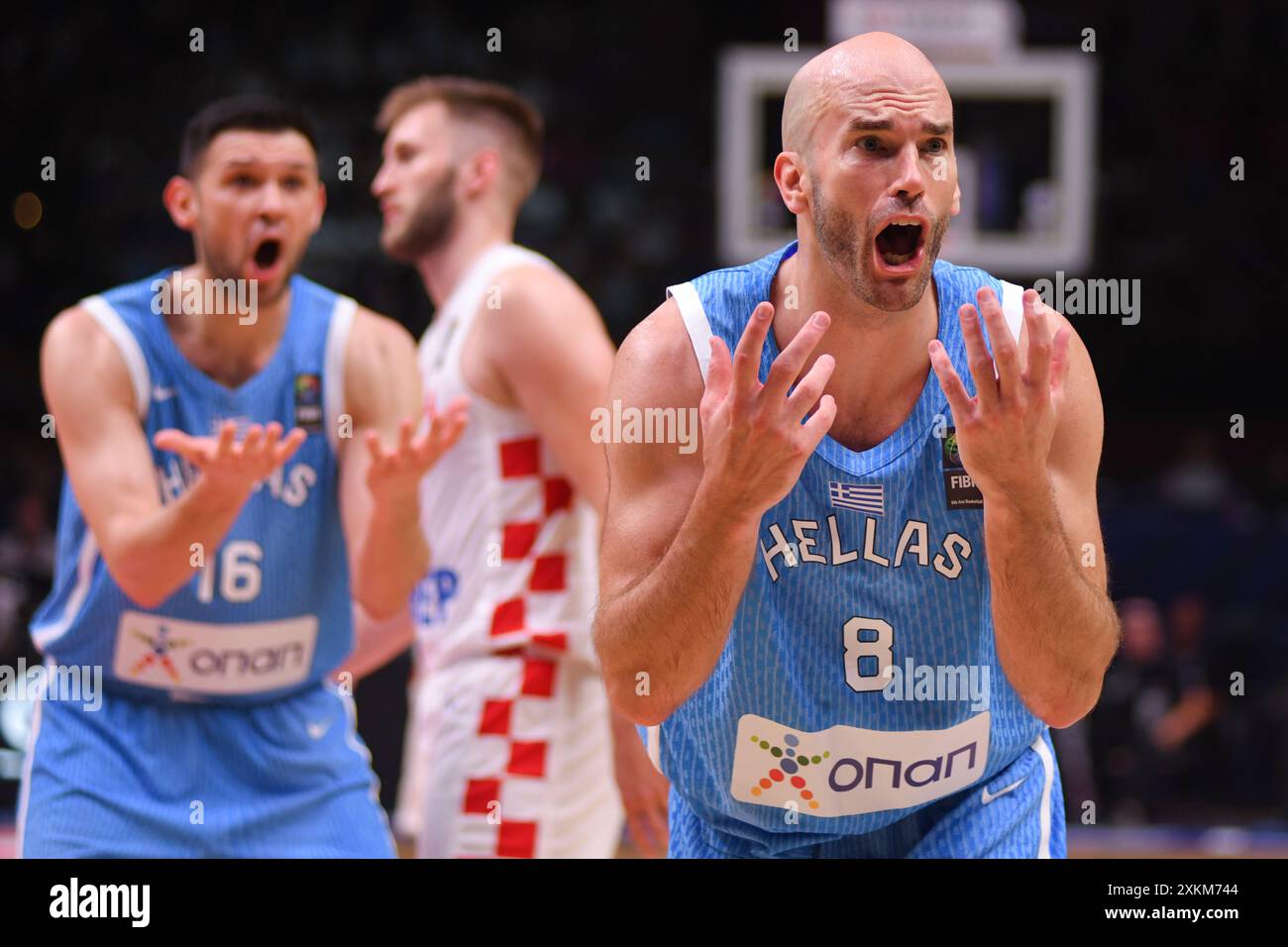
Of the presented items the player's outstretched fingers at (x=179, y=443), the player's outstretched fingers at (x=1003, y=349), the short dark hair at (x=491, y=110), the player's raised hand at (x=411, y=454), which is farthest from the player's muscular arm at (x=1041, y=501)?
the short dark hair at (x=491, y=110)

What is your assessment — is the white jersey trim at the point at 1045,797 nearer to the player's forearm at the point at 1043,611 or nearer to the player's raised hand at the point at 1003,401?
the player's forearm at the point at 1043,611

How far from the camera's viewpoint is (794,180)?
2.75m

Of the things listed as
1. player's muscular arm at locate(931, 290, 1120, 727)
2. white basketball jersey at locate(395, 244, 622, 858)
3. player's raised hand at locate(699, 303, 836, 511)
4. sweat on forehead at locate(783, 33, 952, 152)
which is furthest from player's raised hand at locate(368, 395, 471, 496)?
player's muscular arm at locate(931, 290, 1120, 727)

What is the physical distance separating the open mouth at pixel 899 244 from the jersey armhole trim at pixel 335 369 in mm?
1482

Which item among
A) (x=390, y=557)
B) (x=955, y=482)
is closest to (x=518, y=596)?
(x=390, y=557)

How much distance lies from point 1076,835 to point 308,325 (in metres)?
6.19

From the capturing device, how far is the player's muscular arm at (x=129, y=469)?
323 cm

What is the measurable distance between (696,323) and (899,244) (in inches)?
15.4

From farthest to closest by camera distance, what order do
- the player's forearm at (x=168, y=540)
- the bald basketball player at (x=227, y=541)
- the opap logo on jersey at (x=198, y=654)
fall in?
the opap logo on jersey at (x=198, y=654)
the bald basketball player at (x=227, y=541)
the player's forearm at (x=168, y=540)

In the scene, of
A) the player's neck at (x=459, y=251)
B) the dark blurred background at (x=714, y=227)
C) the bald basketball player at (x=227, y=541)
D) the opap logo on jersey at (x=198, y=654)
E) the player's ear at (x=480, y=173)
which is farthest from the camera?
the dark blurred background at (x=714, y=227)

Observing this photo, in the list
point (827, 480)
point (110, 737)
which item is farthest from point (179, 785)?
point (827, 480)

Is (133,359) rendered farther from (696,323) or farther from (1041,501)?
(1041,501)

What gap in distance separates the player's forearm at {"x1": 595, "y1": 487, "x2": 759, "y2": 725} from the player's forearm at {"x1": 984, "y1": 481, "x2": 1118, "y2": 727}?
39cm

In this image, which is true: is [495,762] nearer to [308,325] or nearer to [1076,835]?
[308,325]
